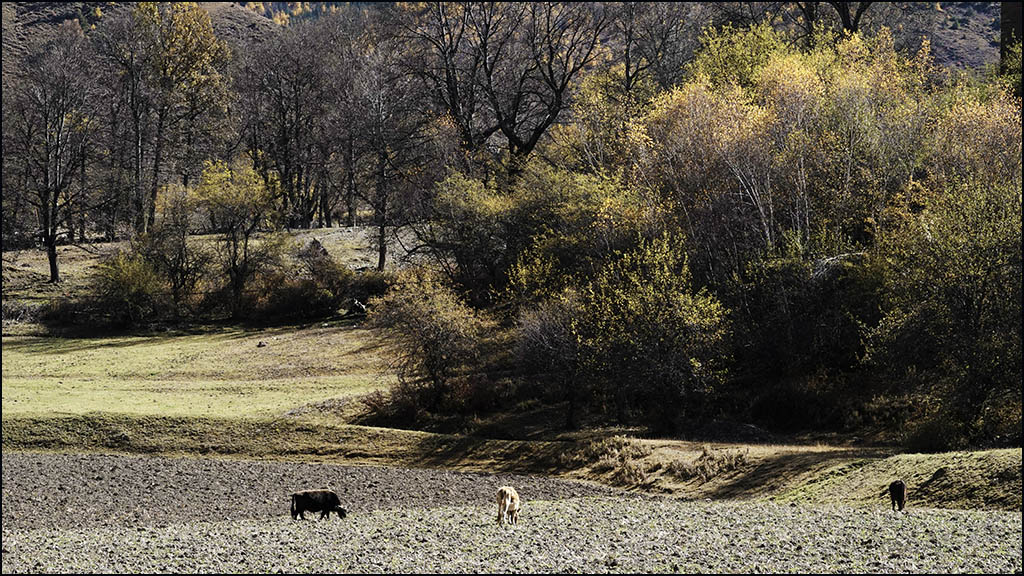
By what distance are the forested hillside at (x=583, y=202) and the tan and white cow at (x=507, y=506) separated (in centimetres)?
1530

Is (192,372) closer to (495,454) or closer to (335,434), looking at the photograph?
(335,434)

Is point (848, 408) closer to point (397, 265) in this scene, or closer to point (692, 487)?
point (692, 487)

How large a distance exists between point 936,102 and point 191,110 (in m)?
61.6

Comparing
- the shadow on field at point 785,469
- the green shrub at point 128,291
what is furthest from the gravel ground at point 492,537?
the green shrub at point 128,291

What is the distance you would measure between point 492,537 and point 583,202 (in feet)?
96.4

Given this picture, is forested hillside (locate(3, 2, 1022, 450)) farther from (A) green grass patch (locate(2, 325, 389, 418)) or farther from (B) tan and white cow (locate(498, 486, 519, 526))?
(B) tan and white cow (locate(498, 486, 519, 526))

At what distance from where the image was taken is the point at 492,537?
63.3 ft

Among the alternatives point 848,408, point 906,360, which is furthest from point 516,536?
point 848,408

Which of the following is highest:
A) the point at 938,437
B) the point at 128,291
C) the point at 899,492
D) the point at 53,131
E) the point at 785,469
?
the point at 53,131

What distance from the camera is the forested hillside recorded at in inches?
1398

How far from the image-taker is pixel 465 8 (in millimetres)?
66062

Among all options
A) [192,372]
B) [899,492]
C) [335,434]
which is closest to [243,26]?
[192,372]

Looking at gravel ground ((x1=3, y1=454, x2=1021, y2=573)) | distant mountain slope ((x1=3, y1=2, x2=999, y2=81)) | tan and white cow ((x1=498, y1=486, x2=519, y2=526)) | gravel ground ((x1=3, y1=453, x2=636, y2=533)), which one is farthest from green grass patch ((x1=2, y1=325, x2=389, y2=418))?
distant mountain slope ((x1=3, y1=2, x2=999, y2=81))

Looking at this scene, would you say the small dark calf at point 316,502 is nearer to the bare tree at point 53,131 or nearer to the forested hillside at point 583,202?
the forested hillside at point 583,202
